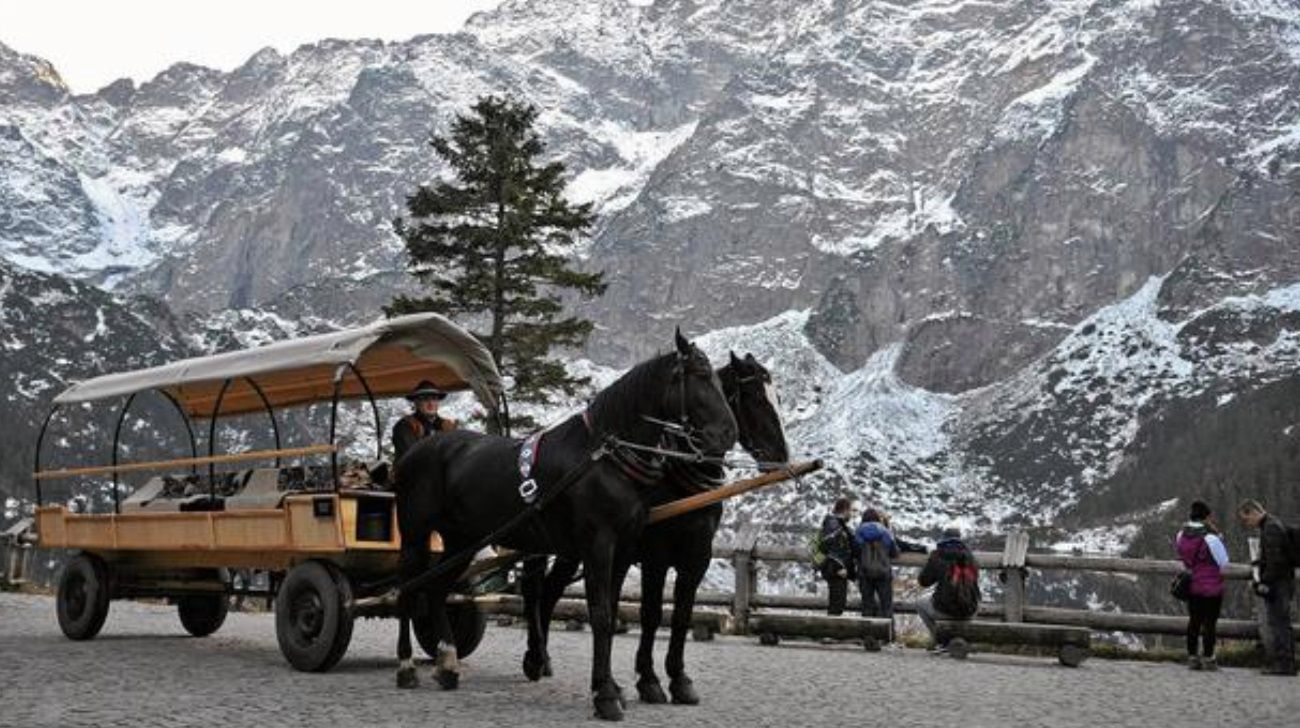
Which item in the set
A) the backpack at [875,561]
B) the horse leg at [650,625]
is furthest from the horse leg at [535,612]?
the backpack at [875,561]

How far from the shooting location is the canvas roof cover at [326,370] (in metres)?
15.0

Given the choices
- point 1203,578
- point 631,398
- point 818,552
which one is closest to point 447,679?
point 631,398

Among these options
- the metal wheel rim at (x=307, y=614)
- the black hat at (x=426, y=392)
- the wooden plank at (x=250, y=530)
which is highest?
the black hat at (x=426, y=392)

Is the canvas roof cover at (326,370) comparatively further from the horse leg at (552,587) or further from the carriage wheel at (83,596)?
the horse leg at (552,587)

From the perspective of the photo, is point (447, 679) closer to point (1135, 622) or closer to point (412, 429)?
point (412, 429)

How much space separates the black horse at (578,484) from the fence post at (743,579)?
34.9 feet

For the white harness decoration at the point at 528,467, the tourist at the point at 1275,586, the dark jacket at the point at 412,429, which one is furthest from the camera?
the tourist at the point at 1275,586

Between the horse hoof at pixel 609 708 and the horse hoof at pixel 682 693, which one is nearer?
the horse hoof at pixel 609 708

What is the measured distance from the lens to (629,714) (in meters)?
12.3

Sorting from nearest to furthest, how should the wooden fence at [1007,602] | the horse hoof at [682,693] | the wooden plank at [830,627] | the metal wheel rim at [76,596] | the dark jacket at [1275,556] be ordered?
1. the horse hoof at [682,693]
2. the metal wheel rim at [76,596]
3. the dark jacket at [1275,556]
4. the wooden plank at [830,627]
5. the wooden fence at [1007,602]

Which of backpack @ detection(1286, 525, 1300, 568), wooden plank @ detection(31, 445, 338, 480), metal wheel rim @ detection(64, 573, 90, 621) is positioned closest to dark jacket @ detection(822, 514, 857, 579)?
backpack @ detection(1286, 525, 1300, 568)

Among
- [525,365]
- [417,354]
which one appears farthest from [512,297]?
[417,354]

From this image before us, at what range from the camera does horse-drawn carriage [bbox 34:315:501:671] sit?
1459cm

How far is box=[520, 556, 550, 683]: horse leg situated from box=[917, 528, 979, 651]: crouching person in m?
8.11
